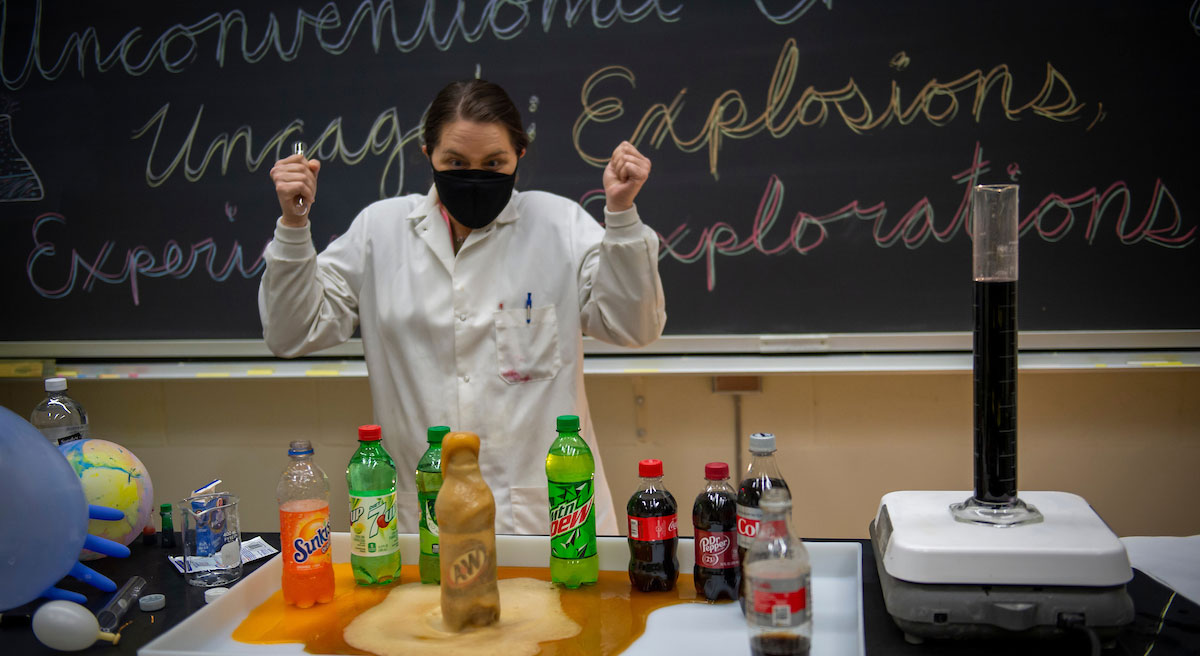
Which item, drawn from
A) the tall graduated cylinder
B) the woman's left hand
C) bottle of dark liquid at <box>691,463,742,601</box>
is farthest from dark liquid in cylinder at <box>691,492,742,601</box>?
the woman's left hand

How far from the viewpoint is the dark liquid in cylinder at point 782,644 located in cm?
106

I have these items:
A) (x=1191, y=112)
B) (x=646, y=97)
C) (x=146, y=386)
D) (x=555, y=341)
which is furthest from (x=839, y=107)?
(x=146, y=386)

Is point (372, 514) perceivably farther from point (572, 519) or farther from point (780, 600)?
point (780, 600)

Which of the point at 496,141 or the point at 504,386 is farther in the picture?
the point at 504,386

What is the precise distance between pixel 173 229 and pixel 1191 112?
9.64 ft

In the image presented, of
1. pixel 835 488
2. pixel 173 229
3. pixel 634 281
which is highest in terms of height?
pixel 173 229

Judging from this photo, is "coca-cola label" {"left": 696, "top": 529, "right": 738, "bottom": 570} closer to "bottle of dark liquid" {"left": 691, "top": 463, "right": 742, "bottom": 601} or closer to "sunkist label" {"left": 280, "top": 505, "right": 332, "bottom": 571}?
"bottle of dark liquid" {"left": 691, "top": 463, "right": 742, "bottom": 601}

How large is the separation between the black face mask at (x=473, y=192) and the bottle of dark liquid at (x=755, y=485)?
938mm

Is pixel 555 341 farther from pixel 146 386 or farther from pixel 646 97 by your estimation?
pixel 146 386

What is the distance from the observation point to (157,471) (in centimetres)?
288

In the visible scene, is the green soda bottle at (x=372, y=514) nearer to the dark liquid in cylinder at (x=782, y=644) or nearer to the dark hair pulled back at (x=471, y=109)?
the dark liquid in cylinder at (x=782, y=644)

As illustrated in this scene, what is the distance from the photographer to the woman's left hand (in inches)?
65.8

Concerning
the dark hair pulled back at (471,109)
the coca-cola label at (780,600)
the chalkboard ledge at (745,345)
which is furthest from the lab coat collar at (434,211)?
the coca-cola label at (780,600)

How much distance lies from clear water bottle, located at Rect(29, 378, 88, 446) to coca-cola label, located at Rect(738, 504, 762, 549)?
1.38m
